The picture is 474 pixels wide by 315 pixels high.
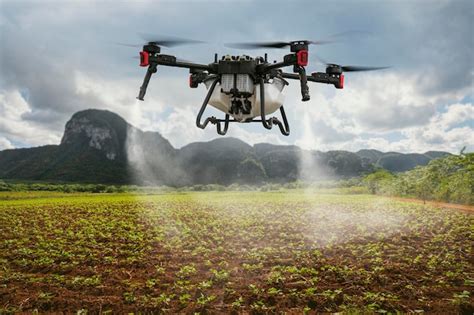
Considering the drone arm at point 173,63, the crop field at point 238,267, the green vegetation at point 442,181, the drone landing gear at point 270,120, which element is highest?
the drone arm at point 173,63

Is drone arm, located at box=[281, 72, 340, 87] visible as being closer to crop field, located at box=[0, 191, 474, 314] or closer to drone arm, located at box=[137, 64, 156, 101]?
drone arm, located at box=[137, 64, 156, 101]

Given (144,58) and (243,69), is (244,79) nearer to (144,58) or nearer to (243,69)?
(243,69)

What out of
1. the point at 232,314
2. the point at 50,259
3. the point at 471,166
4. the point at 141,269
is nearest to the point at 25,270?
the point at 50,259

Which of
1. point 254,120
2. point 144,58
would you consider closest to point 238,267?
point 254,120

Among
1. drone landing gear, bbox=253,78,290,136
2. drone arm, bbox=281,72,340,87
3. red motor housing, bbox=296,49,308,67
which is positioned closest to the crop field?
drone landing gear, bbox=253,78,290,136

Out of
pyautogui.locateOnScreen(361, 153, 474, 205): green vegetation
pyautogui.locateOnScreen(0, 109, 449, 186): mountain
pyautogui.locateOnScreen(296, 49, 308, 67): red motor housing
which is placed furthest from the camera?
pyautogui.locateOnScreen(0, 109, 449, 186): mountain

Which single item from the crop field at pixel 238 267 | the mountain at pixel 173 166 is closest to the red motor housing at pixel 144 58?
the crop field at pixel 238 267

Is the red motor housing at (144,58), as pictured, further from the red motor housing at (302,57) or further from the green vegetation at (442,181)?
the green vegetation at (442,181)
